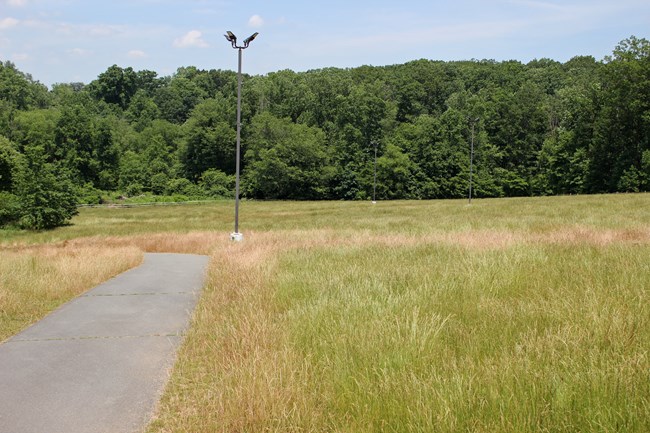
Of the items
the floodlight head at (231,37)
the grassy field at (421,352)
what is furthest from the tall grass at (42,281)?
the floodlight head at (231,37)

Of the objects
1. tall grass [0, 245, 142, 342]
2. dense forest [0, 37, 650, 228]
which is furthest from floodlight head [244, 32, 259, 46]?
dense forest [0, 37, 650, 228]

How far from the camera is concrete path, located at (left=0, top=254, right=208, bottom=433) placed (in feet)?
14.3

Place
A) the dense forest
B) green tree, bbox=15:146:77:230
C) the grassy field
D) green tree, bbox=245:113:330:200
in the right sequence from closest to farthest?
1. the grassy field
2. green tree, bbox=15:146:77:230
3. the dense forest
4. green tree, bbox=245:113:330:200

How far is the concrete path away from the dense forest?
73486 mm

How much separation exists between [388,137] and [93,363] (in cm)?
10703

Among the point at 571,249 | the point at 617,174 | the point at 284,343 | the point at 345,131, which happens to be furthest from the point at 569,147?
the point at 284,343

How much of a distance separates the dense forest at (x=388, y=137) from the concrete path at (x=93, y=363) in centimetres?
7349

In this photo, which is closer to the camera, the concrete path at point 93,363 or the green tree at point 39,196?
the concrete path at point 93,363

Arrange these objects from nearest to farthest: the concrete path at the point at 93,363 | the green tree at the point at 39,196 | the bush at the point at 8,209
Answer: the concrete path at the point at 93,363 → the green tree at the point at 39,196 → the bush at the point at 8,209

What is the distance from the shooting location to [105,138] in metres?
111

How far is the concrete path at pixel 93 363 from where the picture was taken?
4348mm

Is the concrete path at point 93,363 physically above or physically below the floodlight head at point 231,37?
below

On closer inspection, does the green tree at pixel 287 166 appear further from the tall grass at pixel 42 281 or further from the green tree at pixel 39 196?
the tall grass at pixel 42 281

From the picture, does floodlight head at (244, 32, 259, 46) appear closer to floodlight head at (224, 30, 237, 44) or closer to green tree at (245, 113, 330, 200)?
floodlight head at (224, 30, 237, 44)
